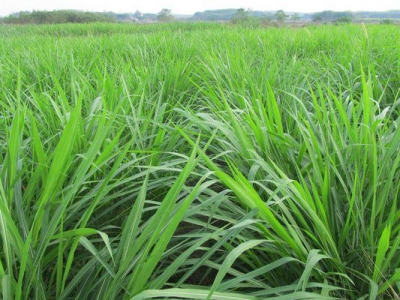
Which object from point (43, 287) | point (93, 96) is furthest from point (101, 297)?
point (93, 96)

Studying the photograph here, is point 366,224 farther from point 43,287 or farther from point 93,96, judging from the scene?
point 93,96

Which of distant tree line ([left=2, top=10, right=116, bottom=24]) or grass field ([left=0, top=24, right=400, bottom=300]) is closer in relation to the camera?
grass field ([left=0, top=24, right=400, bottom=300])

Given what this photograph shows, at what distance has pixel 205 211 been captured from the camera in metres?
0.76

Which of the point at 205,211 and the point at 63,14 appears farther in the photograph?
the point at 63,14

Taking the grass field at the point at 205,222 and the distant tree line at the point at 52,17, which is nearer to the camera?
the grass field at the point at 205,222

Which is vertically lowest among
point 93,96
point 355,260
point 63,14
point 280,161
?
point 355,260

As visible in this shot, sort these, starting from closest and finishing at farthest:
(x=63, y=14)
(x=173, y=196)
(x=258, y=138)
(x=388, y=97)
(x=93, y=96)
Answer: (x=173, y=196), (x=258, y=138), (x=93, y=96), (x=388, y=97), (x=63, y=14)

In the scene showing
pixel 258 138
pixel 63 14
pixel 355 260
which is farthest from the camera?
pixel 63 14

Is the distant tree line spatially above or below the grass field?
above

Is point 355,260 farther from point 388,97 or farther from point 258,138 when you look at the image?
point 388,97

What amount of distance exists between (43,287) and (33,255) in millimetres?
57

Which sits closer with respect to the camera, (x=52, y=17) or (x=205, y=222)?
(x=205, y=222)

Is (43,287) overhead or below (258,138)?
below

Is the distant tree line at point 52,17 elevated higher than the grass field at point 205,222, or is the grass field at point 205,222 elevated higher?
the distant tree line at point 52,17
